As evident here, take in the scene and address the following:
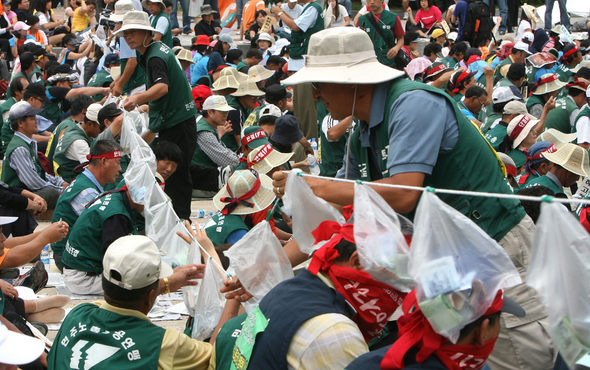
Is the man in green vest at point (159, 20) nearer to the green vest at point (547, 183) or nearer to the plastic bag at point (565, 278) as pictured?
the green vest at point (547, 183)

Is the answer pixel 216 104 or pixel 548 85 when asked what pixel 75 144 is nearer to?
pixel 216 104

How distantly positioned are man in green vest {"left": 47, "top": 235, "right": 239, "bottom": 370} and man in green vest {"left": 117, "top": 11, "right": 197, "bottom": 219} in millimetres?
3663

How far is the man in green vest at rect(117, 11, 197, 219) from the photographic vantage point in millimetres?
7172

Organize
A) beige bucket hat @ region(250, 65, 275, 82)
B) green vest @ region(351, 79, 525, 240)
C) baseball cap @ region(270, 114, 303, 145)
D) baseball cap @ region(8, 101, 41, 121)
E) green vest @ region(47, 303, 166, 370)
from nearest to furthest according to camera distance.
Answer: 1. green vest @ region(351, 79, 525, 240)
2. green vest @ region(47, 303, 166, 370)
3. baseball cap @ region(270, 114, 303, 145)
4. baseball cap @ region(8, 101, 41, 121)
5. beige bucket hat @ region(250, 65, 275, 82)

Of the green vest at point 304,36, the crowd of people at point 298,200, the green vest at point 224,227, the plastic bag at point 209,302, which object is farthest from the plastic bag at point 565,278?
the green vest at point 304,36

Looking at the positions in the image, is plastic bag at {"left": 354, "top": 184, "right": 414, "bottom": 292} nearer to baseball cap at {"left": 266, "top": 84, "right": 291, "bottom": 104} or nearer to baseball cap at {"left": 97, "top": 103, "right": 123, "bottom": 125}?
baseball cap at {"left": 97, "top": 103, "right": 123, "bottom": 125}

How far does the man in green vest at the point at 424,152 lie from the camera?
2969 mm

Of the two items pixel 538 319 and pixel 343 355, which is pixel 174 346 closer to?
pixel 343 355

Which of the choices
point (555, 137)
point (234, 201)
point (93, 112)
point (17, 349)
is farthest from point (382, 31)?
point (17, 349)

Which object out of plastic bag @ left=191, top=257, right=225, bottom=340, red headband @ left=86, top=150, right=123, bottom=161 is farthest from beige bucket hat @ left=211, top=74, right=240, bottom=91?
plastic bag @ left=191, top=257, right=225, bottom=340

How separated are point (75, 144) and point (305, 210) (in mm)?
5511

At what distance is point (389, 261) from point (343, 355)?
0.35 m

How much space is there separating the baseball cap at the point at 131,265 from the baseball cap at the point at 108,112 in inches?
181

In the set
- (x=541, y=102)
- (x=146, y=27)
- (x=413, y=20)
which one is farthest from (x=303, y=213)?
(x=413, y=20)
